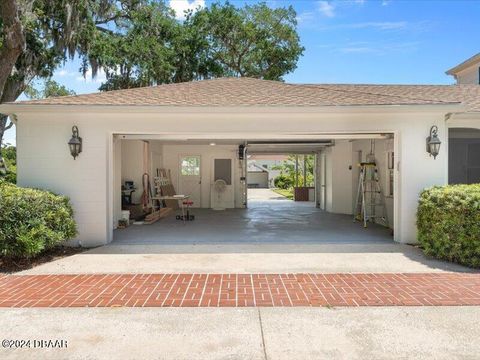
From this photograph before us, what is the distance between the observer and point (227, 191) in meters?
16.5

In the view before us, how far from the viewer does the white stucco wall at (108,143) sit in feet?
25.8

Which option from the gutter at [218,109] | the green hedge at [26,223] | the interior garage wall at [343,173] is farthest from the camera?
the interior garage wall at [343,173]

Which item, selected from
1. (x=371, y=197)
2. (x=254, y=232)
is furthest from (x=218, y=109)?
(x=371, y=197)

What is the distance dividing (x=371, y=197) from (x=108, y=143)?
779 cm

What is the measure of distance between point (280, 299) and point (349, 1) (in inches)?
516

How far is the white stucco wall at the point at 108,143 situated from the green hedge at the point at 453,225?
106cm

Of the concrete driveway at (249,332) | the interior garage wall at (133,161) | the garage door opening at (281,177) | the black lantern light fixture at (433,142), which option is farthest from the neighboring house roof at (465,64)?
the concrete driveway at (249,332)

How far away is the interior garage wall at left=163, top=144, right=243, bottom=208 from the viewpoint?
16766 mm

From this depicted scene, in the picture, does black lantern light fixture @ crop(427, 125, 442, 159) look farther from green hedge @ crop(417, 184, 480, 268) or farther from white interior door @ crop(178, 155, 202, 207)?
white interior door @ crop(178, 155, 202, 207)

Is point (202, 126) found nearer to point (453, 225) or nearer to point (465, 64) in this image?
point (453, 225)

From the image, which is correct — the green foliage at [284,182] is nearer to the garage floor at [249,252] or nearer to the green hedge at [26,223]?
the garage floor at [249,252]

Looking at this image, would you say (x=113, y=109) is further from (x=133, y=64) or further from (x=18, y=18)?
(x=133, y=64)

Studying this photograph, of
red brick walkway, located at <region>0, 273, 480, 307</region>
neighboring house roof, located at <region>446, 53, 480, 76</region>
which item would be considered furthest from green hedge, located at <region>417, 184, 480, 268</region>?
neighboring house roof, located at <region>446, 53, 480, 76</region>

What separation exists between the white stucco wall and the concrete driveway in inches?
148
